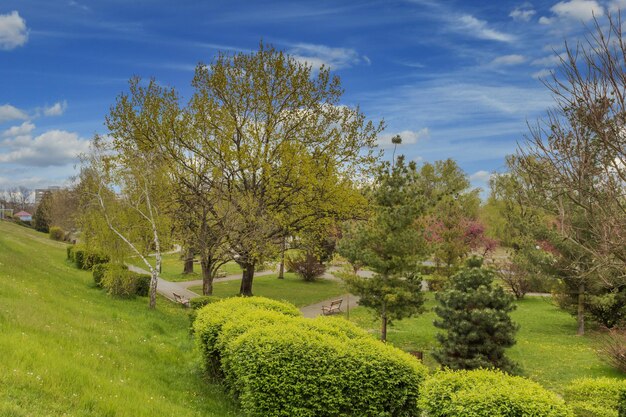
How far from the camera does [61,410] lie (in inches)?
242

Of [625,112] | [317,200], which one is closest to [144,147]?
[317,200]

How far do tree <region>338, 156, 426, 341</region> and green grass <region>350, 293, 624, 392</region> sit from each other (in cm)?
92

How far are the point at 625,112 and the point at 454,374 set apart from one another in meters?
5.12

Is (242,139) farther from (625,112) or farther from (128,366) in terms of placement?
(625,112)

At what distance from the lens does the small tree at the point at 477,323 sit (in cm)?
1230

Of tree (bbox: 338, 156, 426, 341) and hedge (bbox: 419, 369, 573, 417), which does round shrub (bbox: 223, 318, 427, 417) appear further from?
tree (bbox: 338, 156, 426, 341)

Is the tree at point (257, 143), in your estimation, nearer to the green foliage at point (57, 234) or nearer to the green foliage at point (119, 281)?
Result: the green foliage at point (119, 281)

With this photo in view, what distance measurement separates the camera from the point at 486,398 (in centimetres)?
608

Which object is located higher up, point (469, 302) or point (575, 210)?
point (575, 210)

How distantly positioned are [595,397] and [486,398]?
3.36m

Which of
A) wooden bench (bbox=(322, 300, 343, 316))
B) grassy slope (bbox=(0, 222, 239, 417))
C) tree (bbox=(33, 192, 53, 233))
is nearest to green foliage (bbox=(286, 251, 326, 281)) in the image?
wooden bench (bbox=(322, 300, 343, 316))

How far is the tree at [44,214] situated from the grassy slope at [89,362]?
54.2 meters

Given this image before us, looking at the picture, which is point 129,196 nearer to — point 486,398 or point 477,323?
point 477,323

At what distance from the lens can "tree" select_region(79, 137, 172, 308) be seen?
20547 millimetres
